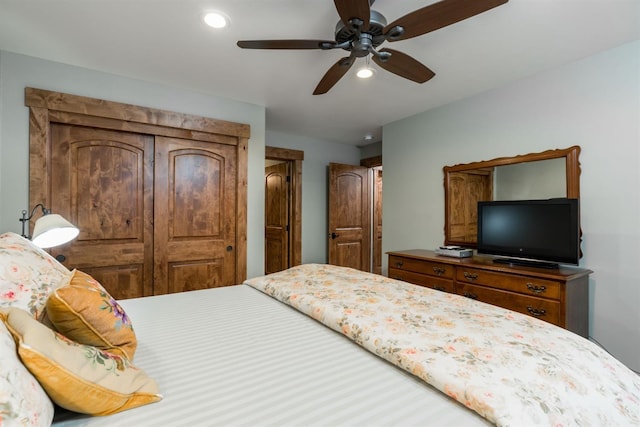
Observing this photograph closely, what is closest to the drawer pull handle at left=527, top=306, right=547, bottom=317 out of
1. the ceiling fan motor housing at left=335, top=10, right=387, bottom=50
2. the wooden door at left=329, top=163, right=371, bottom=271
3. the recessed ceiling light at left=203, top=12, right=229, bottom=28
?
the ceiling fan motor housing at left=335, top=10, right=387, bottom=50

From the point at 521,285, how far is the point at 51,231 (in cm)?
297

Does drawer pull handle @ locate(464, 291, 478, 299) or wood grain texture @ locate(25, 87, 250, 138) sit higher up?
wood grain texture @ locate(25, 87, 250, 138)

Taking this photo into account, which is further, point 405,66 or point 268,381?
point 405,66

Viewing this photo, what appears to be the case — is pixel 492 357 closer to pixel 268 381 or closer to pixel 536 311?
pixel 268 381

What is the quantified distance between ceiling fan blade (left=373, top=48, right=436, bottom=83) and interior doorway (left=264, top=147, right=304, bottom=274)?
2.63 metres

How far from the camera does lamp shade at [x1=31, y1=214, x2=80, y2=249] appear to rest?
1435 mm

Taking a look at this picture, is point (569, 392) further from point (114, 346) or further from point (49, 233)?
point (49, 233)

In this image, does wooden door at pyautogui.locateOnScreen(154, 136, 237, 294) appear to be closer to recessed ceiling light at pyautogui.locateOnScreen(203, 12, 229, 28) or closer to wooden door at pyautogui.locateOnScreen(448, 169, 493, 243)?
recessed ceiling light at pyautogui.locateOnScreen(203, 12, 229, 28)

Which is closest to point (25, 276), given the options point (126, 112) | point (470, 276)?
point (126, 112)

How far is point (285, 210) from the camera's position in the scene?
15.8 feet

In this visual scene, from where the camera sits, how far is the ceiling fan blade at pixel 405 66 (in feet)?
6.06

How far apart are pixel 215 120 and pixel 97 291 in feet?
8.14

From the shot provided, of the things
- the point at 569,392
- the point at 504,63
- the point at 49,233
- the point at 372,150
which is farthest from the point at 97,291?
the point at 372,150

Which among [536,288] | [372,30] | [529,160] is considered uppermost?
[372,30]
